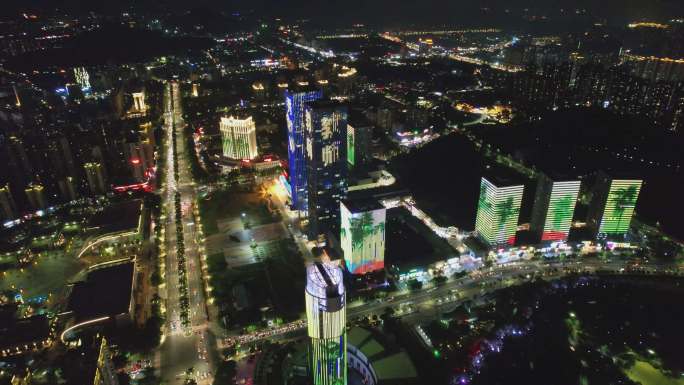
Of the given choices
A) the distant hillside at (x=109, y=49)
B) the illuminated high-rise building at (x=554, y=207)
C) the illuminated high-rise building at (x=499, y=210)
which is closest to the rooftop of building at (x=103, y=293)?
the illuminated high-rise building at (x=499, y=210)

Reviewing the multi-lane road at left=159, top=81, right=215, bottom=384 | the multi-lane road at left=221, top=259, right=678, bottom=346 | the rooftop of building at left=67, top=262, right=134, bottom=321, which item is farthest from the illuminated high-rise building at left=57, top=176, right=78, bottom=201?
the multi-lane road at left=221, top=259, right=678, bottom=346

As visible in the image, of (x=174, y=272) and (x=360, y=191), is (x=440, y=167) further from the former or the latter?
(x=174, y=272)

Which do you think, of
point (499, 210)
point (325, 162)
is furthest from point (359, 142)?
point (499, 210)

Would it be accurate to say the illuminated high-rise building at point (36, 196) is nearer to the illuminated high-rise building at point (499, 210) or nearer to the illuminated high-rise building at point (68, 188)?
the illuminated high-rise building at point (68, 188)

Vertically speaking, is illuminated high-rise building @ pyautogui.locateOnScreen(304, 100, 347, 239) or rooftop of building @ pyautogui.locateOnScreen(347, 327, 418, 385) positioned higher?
illuminated high-rise building @ pyautogui.locateOnScreen(304, 100, 347, 239)

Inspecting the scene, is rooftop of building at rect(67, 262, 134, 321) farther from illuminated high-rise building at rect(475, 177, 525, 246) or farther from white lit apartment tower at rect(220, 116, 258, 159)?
illuminated high-rise building at rect(475, 177, 525, 246)

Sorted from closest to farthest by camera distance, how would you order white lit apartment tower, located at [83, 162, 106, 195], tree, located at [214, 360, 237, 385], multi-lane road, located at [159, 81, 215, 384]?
tree, located at [214, 360, 237, 385] < multi-lane road, located at [159, 81, 215, 384] < white lit apartment tower, located at [83, 162, 106, 195]

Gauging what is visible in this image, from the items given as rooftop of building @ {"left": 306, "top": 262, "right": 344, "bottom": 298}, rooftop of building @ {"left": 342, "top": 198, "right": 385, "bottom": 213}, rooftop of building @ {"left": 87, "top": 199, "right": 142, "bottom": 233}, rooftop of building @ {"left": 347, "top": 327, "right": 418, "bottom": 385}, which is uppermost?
rooftop of building @ {"left": 306, "top": 262, "right": 344, "bottom": 298}

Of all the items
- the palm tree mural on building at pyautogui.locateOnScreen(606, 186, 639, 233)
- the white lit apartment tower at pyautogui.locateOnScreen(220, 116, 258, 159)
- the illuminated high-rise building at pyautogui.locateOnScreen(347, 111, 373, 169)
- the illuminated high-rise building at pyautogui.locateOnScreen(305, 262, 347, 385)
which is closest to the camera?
the illuminated high-rise building at pyautogui.locateOnScreen(305, 262, 347, 385)
